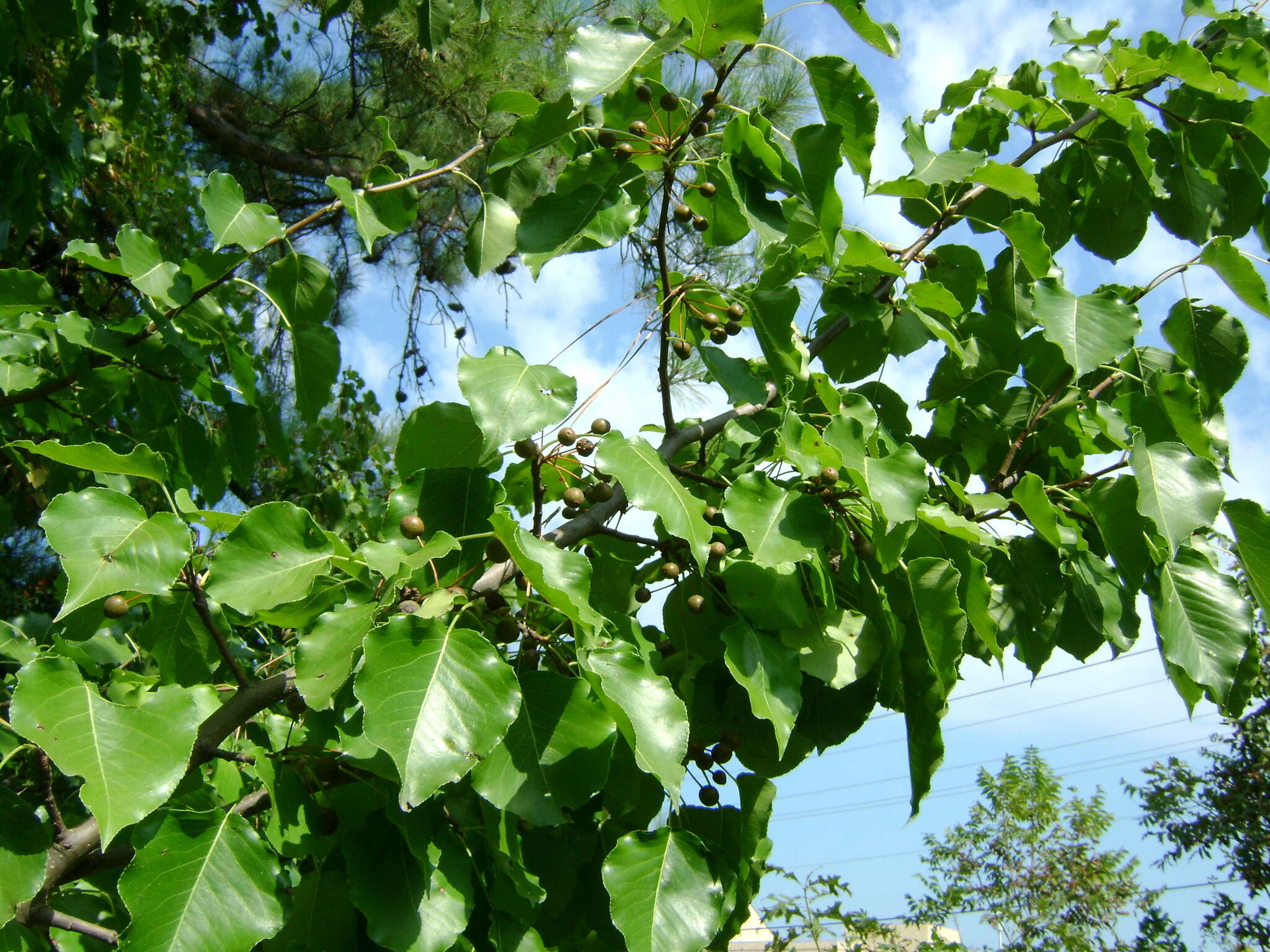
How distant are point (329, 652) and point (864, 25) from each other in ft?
3.01

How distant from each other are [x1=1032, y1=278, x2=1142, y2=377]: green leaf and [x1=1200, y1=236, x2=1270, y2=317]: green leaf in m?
0.18

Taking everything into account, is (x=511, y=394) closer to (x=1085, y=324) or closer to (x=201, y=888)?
(x=201, y=888)

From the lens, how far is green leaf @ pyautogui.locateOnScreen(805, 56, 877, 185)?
45.6 inches

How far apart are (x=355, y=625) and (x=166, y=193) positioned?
3525 millimetres

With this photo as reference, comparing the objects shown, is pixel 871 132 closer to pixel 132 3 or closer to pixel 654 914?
pixel 654 914

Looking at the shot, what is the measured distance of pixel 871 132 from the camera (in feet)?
3.84

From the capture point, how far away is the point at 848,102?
3.84 feet

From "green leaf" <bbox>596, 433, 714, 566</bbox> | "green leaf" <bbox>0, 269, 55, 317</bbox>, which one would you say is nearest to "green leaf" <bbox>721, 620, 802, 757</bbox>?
"green leaf" <bbox>596, 433, 714, 566</bbox>

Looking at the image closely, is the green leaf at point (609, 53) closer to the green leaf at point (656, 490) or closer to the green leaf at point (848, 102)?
the green leaf at point (848, 102)

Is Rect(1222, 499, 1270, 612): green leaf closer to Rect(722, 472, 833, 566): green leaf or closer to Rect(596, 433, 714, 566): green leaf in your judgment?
Rect(722, 472, 833, 566): green leaf

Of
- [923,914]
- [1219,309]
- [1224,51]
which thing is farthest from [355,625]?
[923,914]

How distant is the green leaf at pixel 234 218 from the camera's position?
1.35m

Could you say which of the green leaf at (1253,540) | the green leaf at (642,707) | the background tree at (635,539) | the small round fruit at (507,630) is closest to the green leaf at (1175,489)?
the background tree at (635,539)

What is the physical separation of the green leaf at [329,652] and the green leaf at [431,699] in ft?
0.13
